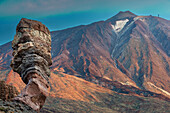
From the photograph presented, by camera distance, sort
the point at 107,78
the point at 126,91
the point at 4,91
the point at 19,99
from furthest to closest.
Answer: the point at 107,78 → the point at 126,91 → the point at 4,91 → the point at 19,99

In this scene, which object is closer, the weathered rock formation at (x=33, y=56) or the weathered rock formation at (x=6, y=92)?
the weathered rock formation at (x=33, y=56)

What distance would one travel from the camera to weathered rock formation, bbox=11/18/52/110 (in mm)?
15550

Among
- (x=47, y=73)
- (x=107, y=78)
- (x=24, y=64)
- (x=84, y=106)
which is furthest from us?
(x=107, y=78)

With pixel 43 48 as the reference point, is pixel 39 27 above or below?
above

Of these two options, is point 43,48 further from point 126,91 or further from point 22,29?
point 126,91

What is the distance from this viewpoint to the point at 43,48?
690 inches

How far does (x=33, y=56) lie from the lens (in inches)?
656

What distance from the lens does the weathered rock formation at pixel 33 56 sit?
15550 millimetres

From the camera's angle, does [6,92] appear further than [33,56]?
Yes

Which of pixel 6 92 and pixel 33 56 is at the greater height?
pixel 33 56

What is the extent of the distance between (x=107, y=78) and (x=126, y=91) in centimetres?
3697

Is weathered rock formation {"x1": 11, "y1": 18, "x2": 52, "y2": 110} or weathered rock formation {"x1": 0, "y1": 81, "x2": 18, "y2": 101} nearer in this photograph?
weathered rock formation {"x1": 11, "y1": 18, "x2": 52, "y2": 110}

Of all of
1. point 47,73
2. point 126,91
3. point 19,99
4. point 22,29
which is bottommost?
point 19,99

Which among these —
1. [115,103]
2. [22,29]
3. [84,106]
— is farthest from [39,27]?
[115,103]
